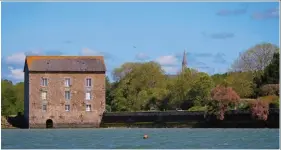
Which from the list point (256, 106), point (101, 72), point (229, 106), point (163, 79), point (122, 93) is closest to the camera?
point (256, 106)

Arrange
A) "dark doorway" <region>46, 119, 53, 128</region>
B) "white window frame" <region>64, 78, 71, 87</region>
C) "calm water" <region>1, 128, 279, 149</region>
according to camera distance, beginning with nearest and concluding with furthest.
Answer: "calm water" <region>1, 128, 279, 149</region> < "white window frame" <region>64, 78, 71, 87</region> < "dark doorway" <region>46, 119, 53, 128</region>

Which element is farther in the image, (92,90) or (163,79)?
(163,79)

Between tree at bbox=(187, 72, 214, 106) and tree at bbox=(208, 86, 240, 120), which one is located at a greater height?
tree at bbox=(187, 72, 214, 106)

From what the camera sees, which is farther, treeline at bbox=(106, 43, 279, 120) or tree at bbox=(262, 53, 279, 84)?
tree at bbox=(262, 53, 279, 84)

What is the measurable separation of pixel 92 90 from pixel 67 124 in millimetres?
3685

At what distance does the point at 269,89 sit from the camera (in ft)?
195

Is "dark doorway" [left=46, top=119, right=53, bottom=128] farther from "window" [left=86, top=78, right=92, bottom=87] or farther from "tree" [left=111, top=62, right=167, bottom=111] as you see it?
"tree" [left=111, top=62, right=167, bottom=111]

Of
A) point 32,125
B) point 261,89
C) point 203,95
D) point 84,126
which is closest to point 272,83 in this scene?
point 261,89

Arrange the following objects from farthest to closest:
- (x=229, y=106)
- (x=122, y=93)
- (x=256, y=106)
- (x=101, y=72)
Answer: (x=122, y=93) → (x=101, y=72) → (x=229, y=106) → (x=256, y=106)

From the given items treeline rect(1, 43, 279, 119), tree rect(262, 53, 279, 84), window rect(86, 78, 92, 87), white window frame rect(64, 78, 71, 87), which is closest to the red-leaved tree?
treeline rect(1, 43, 279, 119)

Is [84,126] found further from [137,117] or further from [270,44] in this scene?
[270,44]

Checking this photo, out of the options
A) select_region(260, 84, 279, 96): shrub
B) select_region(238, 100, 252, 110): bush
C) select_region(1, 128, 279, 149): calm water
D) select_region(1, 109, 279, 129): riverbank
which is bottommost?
select_region(1, 128, 279, 149): calm water

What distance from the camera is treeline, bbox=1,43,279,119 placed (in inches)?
2191

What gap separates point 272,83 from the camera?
2383 inches
